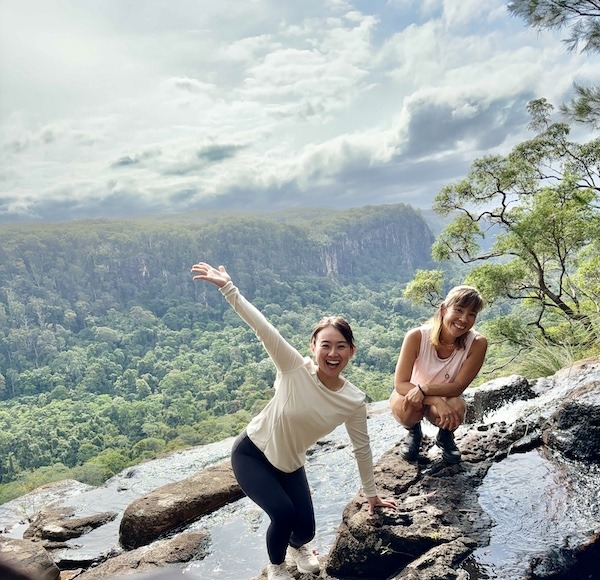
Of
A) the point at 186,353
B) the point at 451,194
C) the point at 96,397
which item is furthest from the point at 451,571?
the point at 186,353

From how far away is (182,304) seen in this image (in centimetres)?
7862

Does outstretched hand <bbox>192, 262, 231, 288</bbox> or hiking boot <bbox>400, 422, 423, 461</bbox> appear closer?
outstretched hand <bbox>192, 262, 231, 288</bbox>

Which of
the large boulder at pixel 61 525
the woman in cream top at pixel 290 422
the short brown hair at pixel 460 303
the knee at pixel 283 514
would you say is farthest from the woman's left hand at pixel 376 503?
the large boulder at pixel 61 525

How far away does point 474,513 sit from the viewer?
9.18 ft

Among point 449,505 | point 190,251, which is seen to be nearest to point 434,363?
point 449,505

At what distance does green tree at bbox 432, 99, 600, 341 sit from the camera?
9.35m

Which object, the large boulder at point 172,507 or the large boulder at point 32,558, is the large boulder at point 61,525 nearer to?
the large boulder at point 172,507

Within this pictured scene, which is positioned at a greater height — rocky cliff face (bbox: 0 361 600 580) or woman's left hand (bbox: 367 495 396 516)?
woman's left hand (bbox: 367 495 396 516)

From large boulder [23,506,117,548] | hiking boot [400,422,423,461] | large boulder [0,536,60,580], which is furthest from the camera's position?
large boulder [23,506,117,548]

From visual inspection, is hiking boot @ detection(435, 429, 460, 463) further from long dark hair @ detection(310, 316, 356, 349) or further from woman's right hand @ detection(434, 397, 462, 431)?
long dark hair @ detection(310, 316, 356, 349)

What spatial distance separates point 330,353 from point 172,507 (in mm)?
2752

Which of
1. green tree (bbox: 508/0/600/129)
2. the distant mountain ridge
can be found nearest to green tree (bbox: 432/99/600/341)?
green tree (bbox: 508/0/600/129)

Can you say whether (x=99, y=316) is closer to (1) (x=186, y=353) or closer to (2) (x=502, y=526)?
(1) (x=186, y=353)

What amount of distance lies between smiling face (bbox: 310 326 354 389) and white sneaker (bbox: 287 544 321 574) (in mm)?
843
